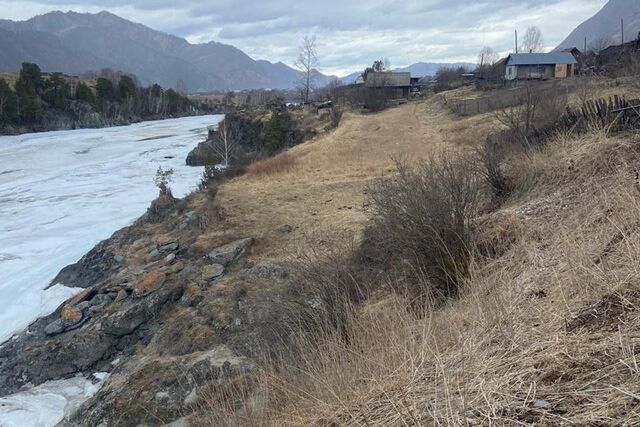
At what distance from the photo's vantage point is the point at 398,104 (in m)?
49.6

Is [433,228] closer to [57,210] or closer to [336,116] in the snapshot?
[57,210]

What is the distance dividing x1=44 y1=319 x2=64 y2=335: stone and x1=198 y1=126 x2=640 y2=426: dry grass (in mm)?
9690

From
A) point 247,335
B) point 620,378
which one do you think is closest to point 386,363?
point 620,378

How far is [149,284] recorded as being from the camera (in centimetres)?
1303

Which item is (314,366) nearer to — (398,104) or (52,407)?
(52,407)

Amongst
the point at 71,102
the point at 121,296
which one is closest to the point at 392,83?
the point at 121,296

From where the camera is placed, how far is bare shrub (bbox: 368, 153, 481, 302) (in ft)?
21.3

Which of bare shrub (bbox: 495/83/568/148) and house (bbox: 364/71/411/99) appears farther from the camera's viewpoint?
house (bbox: 364/71/411/99)

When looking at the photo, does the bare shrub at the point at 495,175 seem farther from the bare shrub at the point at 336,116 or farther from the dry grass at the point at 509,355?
the bare shrub at the point at 336,116

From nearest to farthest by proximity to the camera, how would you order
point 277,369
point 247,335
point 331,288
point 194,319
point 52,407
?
point 277,369 < point 331,288 < point 247,335 < point 52,407 < point 194,319

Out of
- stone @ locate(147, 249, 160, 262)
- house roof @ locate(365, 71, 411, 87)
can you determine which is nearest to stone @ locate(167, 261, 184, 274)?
stone @ locate(147, 249, 160, 262)

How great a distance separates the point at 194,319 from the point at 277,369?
654 centimetres

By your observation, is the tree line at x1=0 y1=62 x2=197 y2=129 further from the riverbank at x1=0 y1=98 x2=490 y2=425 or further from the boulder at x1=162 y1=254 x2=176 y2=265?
the boulder at x1=162 y1=254 x2=176 y2=265

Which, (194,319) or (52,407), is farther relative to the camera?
(194,319)
